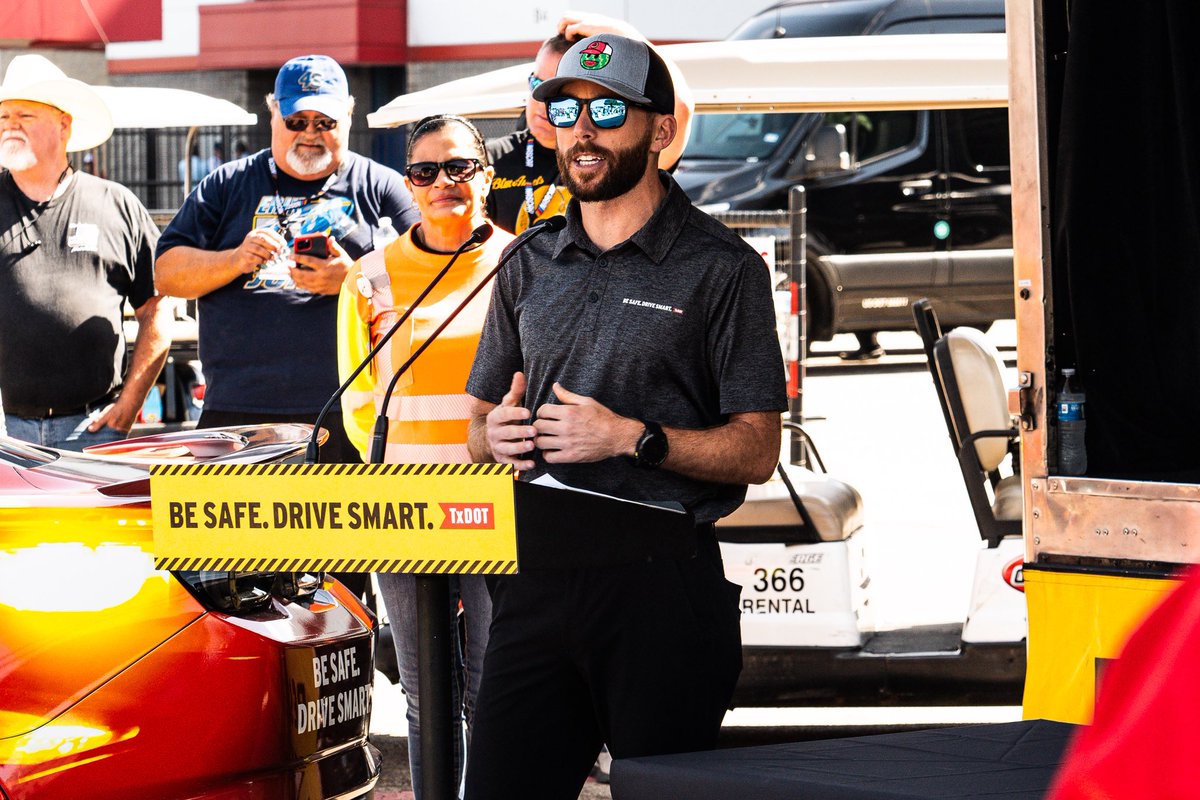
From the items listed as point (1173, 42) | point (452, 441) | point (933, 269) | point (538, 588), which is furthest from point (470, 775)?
point (933, 269)

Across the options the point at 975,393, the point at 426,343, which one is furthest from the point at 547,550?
the point at 975,393

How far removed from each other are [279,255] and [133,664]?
2244 mm

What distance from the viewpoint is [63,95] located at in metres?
6.21

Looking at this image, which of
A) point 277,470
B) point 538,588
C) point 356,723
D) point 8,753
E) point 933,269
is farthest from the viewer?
point 933,269

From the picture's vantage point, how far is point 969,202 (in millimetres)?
14188

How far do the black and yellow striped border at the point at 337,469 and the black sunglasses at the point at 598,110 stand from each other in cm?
85

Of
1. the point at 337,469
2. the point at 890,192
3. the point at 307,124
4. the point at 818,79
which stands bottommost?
the point at 337,469

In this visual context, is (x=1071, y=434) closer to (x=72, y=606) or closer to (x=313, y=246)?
(x=72, y=606)

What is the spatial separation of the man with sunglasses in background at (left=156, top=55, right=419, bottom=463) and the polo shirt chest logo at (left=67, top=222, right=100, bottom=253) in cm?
71

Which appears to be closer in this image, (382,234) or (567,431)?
(567,431)

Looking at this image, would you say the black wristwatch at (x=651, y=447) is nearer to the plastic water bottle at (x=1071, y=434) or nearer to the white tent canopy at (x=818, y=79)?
the plastic water bottle at (x=1071, y=434)

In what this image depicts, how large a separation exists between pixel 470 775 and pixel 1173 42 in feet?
6.10

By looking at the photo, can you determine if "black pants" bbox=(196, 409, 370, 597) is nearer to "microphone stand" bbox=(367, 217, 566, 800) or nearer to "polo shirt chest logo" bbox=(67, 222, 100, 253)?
"polo shirt chest logo" bbox=(67, 222, 100, 253)

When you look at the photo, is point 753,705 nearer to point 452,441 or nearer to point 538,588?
point 452,441
